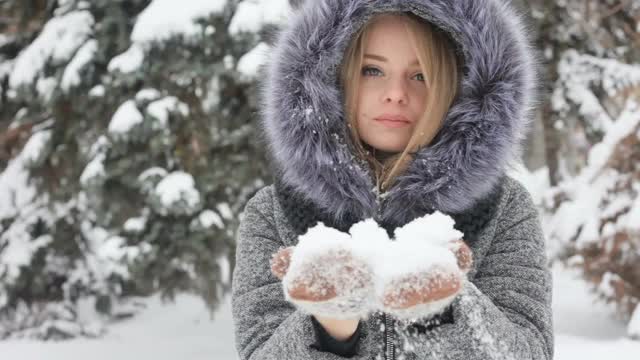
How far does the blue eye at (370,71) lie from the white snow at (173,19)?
3035 millimetres

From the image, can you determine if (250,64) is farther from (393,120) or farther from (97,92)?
(393,120)

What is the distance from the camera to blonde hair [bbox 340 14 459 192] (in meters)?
1.58

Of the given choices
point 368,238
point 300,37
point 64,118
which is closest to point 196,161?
point 64,118

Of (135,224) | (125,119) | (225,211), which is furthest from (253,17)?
(135,224)

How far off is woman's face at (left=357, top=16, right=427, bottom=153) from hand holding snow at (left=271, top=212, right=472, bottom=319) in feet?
1.88

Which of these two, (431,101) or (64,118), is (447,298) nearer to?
(431,101)

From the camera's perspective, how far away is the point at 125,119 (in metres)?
4.49

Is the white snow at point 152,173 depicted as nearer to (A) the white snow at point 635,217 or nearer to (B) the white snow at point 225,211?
(B) the white snow at point 225,211

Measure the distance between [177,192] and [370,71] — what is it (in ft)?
10.4

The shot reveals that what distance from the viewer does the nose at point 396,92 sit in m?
1.58

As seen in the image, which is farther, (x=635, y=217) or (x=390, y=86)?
(x=635, y=217)

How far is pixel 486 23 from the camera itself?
1.58 meters

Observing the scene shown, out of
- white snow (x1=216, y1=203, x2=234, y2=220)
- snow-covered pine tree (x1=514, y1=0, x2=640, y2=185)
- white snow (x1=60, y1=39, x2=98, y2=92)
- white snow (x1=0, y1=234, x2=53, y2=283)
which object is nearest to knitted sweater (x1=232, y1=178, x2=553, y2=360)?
white snow (x1=216, y1=203, x2=234, y2=220)

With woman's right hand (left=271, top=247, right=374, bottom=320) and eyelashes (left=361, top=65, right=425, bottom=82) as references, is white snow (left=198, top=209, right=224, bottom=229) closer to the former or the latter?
eyelashes (left=361, top=65, right=425, bottom=82)
